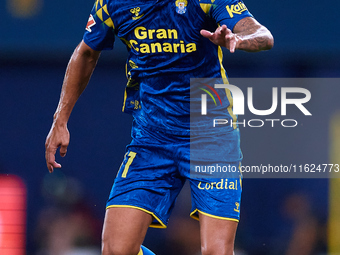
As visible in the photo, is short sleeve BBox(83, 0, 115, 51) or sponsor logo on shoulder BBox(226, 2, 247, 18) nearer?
sponsor logo on shoulder BBox(226, 2, 247, 18)

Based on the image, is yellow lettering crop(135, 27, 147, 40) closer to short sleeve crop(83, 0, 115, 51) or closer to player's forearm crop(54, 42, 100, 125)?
short sleeve crop(83, 0, 115, 51)

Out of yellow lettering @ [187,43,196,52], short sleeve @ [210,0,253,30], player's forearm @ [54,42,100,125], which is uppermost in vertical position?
short sleeve @ [210,0,253,30]

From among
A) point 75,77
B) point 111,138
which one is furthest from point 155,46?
point 111,138

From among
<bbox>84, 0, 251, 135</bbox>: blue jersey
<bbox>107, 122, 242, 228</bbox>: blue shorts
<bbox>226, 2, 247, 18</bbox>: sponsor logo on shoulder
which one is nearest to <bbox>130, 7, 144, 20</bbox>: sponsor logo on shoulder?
<bbox>84, 0, 251, 135</bbox>: blue jersey

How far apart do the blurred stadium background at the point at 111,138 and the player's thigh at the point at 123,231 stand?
3.41 m

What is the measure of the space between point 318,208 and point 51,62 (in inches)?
136

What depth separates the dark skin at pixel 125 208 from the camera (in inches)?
115

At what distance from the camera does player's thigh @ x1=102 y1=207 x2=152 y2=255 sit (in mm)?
3361

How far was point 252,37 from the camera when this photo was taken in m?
2.99

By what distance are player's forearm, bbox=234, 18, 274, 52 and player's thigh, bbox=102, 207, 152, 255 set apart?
43.6 inches

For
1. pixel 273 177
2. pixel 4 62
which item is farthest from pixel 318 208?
pixel 4 62

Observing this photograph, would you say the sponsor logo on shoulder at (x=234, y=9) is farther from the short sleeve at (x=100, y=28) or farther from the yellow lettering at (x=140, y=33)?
the short sleeve at (x=100, y=28)

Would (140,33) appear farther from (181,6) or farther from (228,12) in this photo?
(228,12)

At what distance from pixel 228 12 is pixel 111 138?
4287mm
